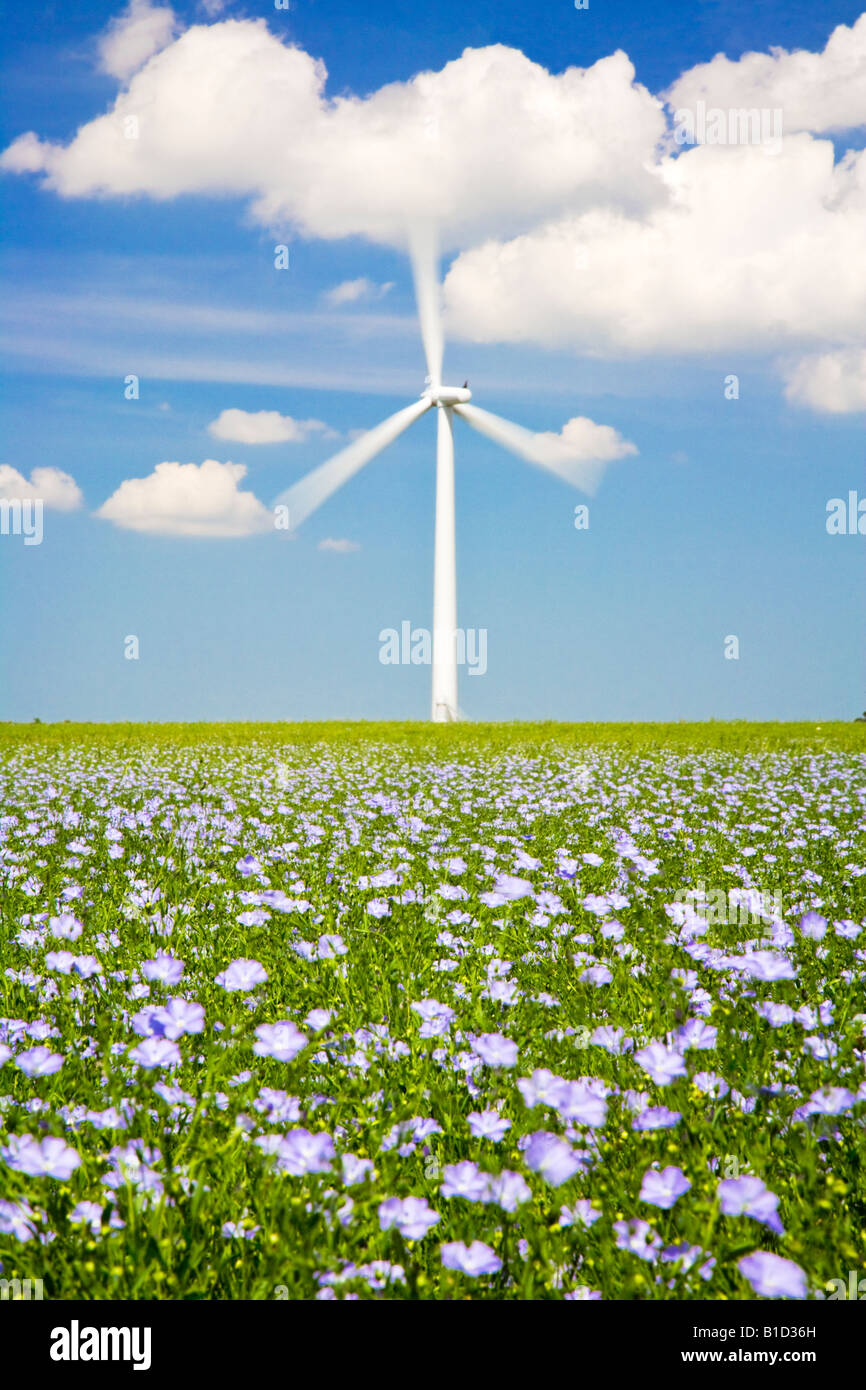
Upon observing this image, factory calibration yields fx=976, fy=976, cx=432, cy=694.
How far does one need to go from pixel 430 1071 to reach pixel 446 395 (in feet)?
114

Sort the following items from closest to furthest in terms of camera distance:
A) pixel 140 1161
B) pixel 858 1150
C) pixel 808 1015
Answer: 1. pixel 140 1161
2. pixel 858 1150
3. pixel 808 1015

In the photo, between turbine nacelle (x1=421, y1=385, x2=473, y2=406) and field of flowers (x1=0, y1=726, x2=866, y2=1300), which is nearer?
field of flowers (x1=0, y1=726, x2=866, y2=1300)

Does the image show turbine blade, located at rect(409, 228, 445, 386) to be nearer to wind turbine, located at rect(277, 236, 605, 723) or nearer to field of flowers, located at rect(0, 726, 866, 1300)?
wind turbine, located at rect(277, 236, 605, 723)

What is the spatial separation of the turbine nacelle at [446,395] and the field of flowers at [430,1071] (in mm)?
29896

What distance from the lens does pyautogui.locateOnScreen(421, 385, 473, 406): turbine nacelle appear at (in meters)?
35.7

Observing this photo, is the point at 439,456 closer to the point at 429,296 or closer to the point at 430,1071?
the point at 429,296

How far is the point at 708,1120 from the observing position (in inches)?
116

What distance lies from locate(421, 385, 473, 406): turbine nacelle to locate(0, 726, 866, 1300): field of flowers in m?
29.9

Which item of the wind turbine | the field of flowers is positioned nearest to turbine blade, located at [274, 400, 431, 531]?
the wind turbine

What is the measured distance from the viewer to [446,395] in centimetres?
3566
